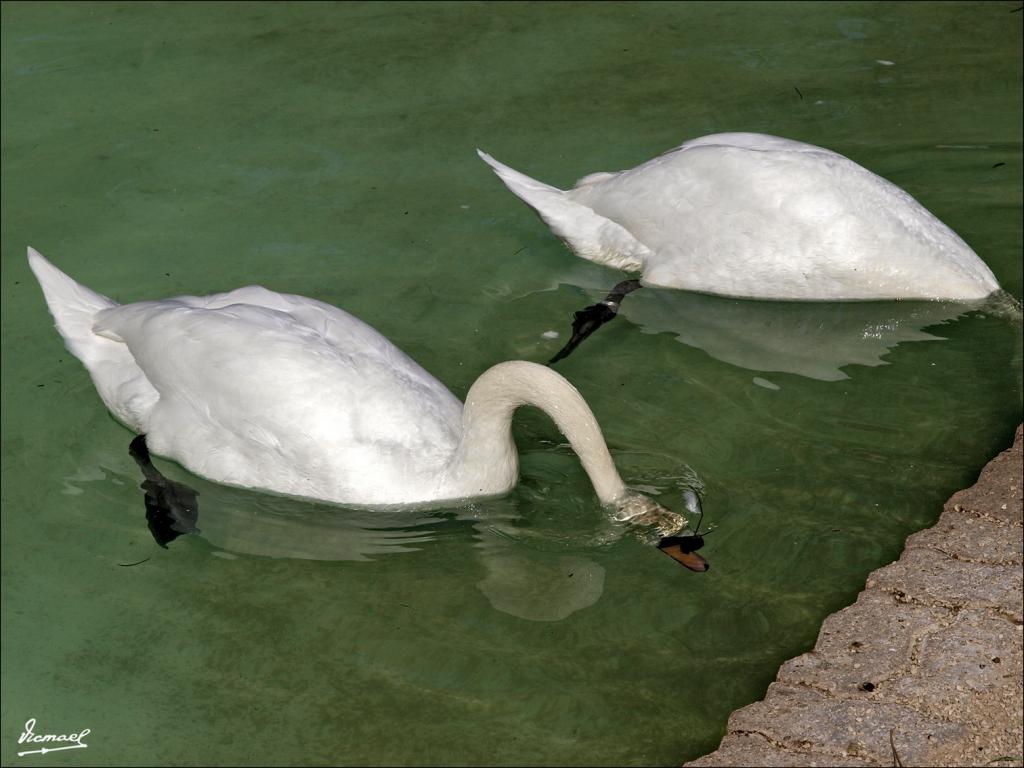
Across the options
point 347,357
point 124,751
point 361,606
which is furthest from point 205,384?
point 124,751

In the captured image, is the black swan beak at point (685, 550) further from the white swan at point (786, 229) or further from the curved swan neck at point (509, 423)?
the white swan at point (786, 229)

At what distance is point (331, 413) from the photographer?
5.03 meters

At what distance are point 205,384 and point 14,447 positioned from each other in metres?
1.17

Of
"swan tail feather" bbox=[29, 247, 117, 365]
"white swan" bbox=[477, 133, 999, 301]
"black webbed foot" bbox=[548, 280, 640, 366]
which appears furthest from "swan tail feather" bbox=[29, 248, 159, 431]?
"white swan" bbox=[477, 133, 999, 301]

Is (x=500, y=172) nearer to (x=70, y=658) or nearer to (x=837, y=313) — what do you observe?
(x=837, y=313)

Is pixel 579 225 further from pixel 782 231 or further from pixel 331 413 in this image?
pixel 331 413

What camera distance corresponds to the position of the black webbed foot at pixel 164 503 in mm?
5230

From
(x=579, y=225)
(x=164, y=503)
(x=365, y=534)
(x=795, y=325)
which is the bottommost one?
(x=795, y=325)

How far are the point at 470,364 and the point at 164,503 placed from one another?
163cm

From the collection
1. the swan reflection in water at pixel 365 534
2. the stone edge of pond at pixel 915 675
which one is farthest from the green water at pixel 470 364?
the stone edge of pond at pixel 915 675

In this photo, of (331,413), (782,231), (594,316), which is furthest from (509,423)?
(782,231)

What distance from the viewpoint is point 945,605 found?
465 centimetres

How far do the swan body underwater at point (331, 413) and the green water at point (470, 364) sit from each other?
0.20 meters

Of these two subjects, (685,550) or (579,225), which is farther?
(579,225)
